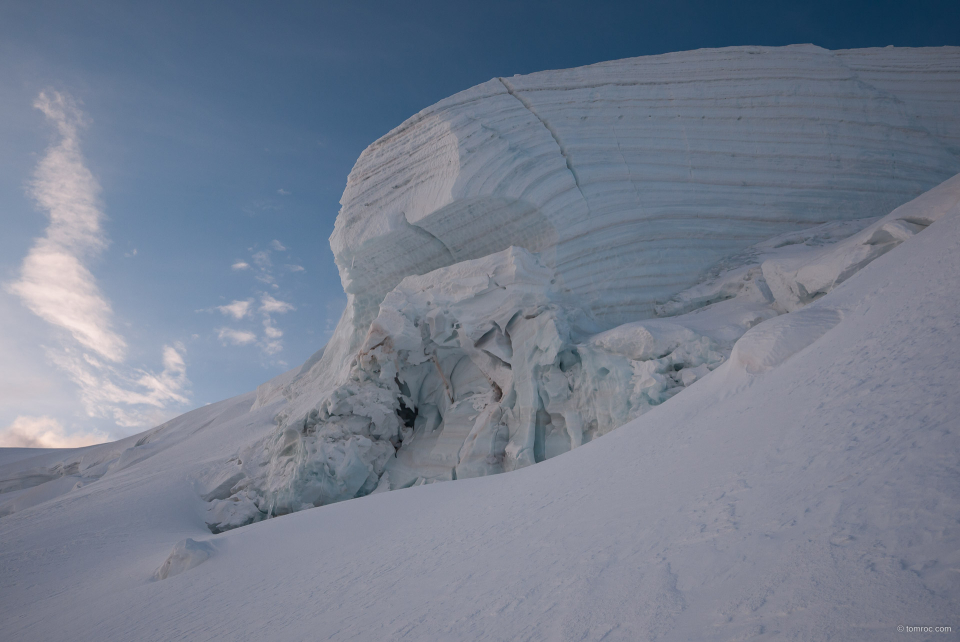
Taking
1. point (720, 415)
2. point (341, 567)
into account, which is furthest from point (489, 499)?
point (720, 415)

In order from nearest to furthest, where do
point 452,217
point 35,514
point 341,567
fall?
point 341,567, point 35,514, point 452,217

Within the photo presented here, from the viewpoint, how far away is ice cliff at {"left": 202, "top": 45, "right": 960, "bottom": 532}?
6.39 m

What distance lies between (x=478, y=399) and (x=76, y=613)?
4829mm

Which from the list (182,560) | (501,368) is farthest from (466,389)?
(182,560)

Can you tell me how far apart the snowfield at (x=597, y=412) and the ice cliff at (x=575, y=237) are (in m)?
0.05

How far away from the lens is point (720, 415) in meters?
3.02

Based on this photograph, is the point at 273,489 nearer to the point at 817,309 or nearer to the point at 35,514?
the point at 35,514

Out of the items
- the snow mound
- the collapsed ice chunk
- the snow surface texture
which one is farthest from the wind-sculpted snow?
the snow mound

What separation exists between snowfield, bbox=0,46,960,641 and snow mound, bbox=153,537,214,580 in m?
0.02

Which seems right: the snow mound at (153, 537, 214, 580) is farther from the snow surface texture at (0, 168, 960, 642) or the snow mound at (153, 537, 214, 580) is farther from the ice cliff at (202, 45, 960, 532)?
the ice cliff at (202, 45, 960, 532)

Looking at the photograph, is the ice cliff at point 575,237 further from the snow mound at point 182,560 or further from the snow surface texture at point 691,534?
the snow mound at point 182,560

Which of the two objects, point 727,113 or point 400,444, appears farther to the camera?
point 727,113

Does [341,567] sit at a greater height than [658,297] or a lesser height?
lesser

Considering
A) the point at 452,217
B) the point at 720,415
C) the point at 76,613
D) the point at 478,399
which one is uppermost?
the point at 452,217
